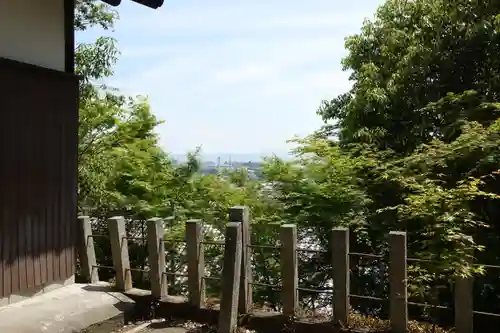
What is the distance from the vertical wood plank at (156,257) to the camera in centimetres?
575

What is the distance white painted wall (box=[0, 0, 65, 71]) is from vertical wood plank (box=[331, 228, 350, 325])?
3.82 m

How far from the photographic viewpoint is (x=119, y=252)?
19.6 ft

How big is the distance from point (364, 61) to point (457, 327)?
7535 millimetres

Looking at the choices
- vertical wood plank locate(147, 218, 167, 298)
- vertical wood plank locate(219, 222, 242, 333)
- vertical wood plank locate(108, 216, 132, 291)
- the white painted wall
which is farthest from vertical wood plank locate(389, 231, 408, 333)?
the white painted wall

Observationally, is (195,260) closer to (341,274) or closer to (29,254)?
(341,274)

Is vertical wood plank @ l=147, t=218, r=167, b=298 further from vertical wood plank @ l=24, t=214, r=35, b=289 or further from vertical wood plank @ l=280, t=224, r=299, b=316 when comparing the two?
vertical wood plank @ l=280, t=224, r=299, b=316

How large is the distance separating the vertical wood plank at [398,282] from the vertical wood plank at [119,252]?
3.08 m

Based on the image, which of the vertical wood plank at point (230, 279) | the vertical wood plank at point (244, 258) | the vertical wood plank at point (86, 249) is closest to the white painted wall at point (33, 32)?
the vertical wood plank at point (86, 249)

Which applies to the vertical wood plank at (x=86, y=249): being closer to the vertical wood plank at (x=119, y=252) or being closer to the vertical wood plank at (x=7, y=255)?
the vertical wood plank at (x=119, y=252)

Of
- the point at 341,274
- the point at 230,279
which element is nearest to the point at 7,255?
the point at 230,279

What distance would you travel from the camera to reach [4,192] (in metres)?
5.32

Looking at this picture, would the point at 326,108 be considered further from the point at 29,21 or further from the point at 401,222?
the point at 29,21

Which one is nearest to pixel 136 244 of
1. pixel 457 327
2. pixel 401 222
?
pixel 401 222

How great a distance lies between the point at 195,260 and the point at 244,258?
618mm
